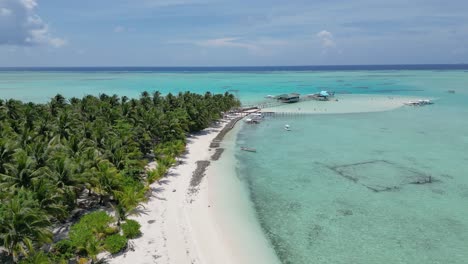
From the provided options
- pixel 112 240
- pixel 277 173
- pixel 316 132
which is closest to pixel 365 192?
pixel 277 173

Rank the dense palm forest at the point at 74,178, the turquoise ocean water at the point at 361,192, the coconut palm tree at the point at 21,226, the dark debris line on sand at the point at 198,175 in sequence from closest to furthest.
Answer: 1. the coconut palm tree at the point at 21,226
2. the dense palm forest at the point at 74,178
3. the turquoise ocean water at the point at 361,192
4. the dark debris line on sand at the point at 198,175

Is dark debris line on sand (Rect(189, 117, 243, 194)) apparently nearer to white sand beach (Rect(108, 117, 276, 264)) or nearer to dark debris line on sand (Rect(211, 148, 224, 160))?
dark debris line on sand (Rect(211, 148, 224, 160))

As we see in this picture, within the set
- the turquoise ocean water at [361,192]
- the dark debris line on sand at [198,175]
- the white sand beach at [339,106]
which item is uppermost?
the white sand beach at [339,106]

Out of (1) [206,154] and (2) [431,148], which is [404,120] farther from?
(1) [206,154]

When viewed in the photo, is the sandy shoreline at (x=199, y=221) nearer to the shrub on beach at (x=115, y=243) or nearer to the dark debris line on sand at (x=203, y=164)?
the dark debris line on sand at (x=203, y=164)

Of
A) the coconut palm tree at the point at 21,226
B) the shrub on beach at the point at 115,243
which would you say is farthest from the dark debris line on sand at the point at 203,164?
the coconut palm tree at the point at 21,226

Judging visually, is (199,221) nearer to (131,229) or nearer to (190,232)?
(190,232)
